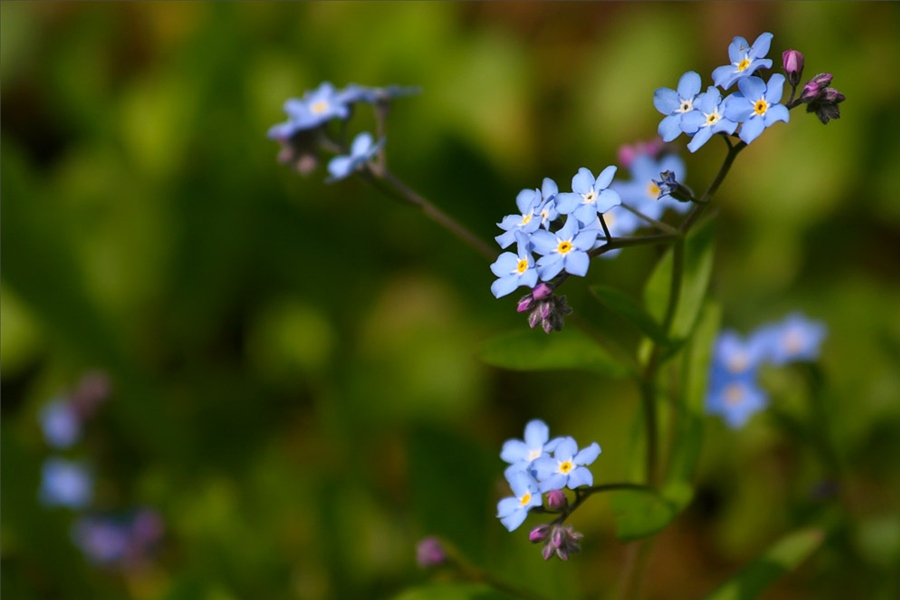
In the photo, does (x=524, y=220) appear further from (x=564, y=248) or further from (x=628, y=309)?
(x=628, y=309)

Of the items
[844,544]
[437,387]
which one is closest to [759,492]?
[844,544]

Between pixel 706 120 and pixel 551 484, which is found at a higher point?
pixel 706 120

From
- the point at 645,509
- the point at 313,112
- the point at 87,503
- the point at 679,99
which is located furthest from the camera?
the point at 87,503

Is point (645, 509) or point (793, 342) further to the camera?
point (793, 342)

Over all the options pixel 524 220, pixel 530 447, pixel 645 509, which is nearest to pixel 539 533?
pixel 530 447

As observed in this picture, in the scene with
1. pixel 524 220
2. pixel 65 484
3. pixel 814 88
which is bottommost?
pixel 524 220

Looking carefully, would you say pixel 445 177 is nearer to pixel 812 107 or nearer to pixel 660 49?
pixel 660 49

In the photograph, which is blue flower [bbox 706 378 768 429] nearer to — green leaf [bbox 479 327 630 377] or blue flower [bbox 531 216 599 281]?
green leaf [bbox 479 327 630 377]

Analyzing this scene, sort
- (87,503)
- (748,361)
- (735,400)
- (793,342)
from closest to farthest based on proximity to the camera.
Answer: (735,400)
(748,361)
(793,342)
(87,503)

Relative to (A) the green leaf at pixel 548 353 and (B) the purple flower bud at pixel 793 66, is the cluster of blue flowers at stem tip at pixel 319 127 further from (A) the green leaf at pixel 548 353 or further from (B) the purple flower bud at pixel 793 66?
(B) the purple flower bud at pixel 793 66
